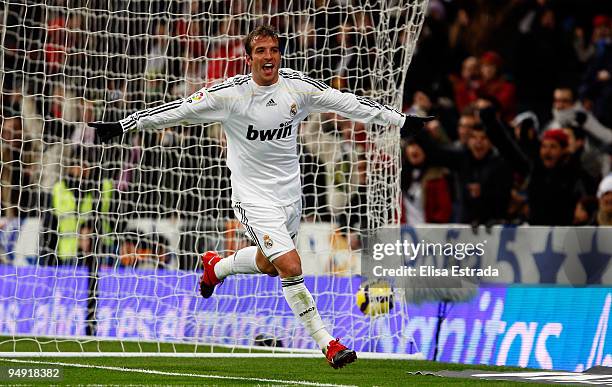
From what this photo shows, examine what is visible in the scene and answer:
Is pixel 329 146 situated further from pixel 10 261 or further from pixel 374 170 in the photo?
pixel 10 261

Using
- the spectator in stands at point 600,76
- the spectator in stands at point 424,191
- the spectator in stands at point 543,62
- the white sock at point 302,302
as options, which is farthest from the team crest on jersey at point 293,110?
the spectator in stands at point 543,62

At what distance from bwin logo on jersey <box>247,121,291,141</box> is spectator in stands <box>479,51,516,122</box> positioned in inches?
320

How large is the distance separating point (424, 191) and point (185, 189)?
342 centimetres

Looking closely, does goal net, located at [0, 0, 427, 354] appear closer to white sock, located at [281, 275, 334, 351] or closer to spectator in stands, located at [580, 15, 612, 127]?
white sock, located at [281, 275, 334, 351]

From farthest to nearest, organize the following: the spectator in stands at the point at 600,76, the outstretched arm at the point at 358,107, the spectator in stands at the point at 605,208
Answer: the spectator in stands at the point at 600,76 < the spectator in stands at the point at 605,208 < the outstretched arm at the point at 358,107

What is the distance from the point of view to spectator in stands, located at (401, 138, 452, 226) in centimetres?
1459

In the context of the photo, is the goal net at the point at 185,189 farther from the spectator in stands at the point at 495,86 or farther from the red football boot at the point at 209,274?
the spectator in stands at the point at 495,86

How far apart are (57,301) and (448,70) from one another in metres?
7.66

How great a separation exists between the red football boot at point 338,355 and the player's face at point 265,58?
2039 millimetres

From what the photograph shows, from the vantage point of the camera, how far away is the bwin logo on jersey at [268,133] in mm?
9047

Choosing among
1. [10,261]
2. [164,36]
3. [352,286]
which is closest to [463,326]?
[352,286]

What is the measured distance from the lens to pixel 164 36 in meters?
12.5

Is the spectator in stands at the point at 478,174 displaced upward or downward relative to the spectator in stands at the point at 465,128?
downward

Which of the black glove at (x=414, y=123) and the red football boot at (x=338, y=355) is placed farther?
the black glove at (x=414, y=123)
